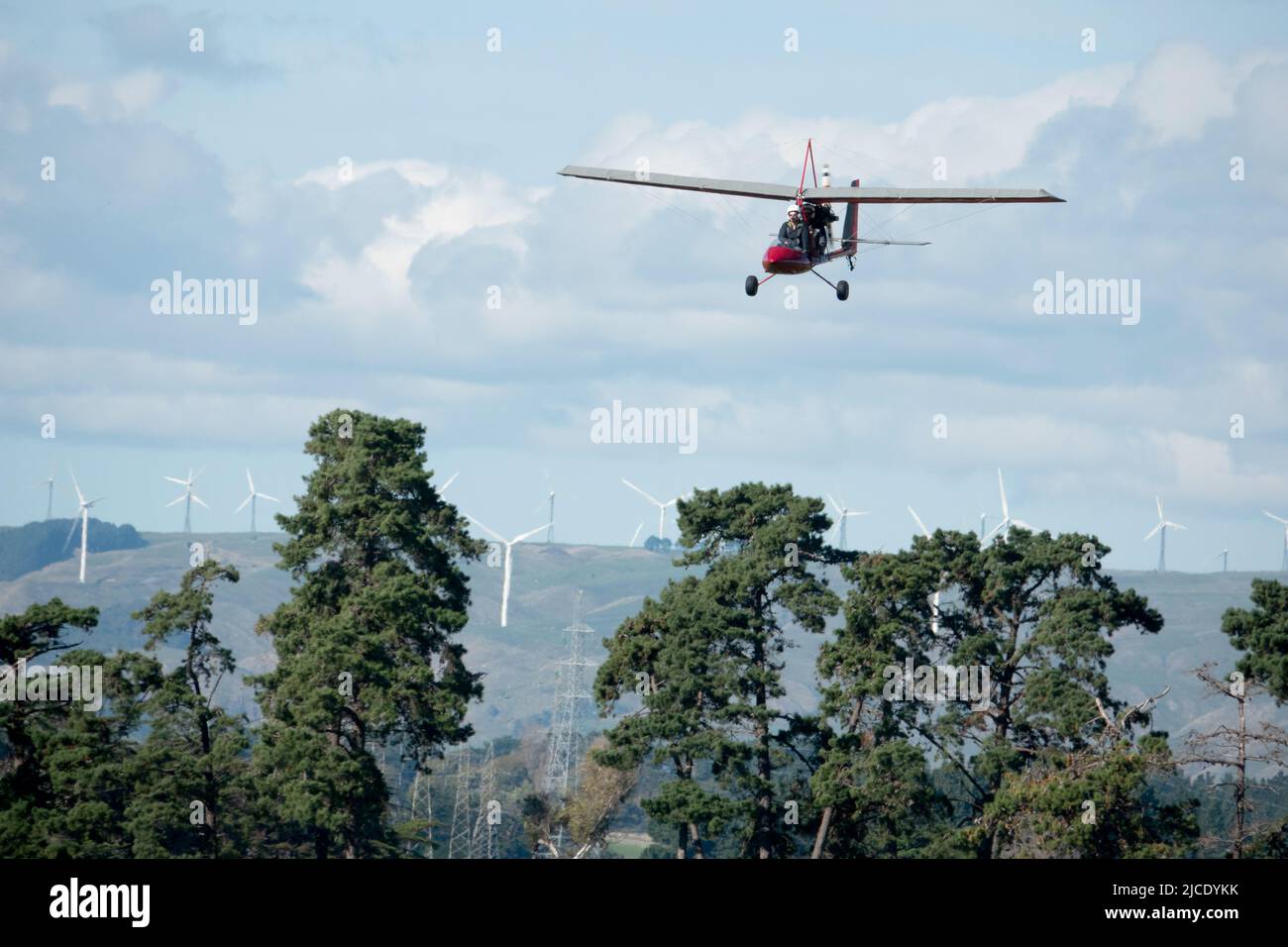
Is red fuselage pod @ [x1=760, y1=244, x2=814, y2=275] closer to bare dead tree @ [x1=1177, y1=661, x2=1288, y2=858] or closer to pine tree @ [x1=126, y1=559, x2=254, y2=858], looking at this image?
bare dead tree @ [x1=1177, y1=661, x2=1288, y2=858]

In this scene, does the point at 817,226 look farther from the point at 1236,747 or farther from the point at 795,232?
the point at 1236,747

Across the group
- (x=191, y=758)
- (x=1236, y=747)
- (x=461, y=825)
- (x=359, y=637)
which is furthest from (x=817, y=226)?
(x=461, y=825)

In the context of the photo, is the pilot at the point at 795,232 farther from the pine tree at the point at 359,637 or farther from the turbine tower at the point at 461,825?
the turbine tower at the point at 461,825

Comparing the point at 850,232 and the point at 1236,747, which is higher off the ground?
the point at 850,232

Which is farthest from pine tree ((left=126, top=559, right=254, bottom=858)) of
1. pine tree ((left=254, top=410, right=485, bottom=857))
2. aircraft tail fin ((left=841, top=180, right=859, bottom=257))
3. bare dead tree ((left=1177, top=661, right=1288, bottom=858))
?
bare dead tree ((left=1177, top=661, right=1288, bottom=858))

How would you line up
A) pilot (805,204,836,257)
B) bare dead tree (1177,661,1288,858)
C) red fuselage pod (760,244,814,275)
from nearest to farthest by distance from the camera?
red fuselage pod (760,244,814,275) < pilot (805,204,836,257) < bare dead tree (1177,661,1288,858)
